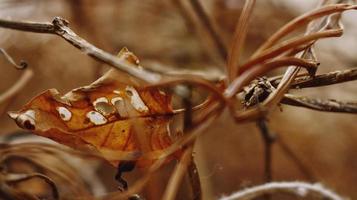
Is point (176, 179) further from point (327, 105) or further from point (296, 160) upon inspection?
point (296, 160)

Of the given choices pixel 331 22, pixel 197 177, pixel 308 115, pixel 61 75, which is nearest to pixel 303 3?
pixel 308 115

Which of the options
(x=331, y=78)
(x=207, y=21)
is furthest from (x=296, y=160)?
(x=331, y=78)

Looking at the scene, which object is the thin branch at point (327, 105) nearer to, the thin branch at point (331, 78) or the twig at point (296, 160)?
the thin branch at point (331, 78)

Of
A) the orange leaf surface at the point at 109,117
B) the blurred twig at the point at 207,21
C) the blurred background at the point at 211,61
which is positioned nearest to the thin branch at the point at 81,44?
the orange leaf surface at the point at 109,117

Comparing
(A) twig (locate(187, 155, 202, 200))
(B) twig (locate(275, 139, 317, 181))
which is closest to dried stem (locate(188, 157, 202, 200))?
(A) twig (locate(187, 155, 202, 200))

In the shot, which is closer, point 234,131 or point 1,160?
point 1,160

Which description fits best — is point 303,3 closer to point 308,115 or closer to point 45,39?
point 308,115
